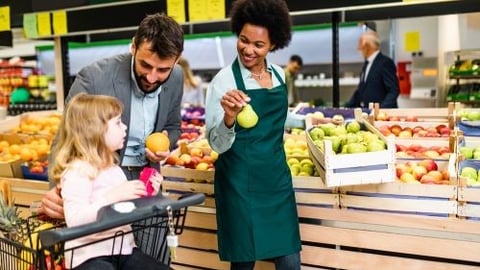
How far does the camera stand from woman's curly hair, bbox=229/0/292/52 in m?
2.44

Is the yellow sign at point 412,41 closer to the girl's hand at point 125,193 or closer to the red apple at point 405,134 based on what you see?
the red apple at point 405,134

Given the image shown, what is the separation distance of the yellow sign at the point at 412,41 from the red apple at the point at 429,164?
4.74 meters

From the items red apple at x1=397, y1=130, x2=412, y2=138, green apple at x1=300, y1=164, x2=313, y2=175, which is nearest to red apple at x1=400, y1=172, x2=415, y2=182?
green apple at x1=300, y1=164, x2=313, y2=175

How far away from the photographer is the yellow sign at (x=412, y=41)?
7.37m

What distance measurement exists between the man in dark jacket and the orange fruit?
130 inches

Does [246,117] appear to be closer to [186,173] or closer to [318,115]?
[186,173]

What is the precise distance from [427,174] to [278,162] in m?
0.87

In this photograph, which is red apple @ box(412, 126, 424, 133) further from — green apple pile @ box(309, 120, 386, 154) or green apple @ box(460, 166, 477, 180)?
green apple @ box(460, 166, 477, 180)

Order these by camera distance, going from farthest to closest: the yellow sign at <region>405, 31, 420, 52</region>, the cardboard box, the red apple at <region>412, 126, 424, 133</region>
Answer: the yellow sign at <region>405, 31, 420, 52</region> < the cardboard box < the red apple at <region>412, 126, 424, 133</region>

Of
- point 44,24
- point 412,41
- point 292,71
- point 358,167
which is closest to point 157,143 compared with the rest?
point 358,167

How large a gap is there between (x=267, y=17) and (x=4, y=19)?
3303mm

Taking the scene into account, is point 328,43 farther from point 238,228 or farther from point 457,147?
point 238,228

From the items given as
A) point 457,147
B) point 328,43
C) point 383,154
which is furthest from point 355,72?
point 383,154

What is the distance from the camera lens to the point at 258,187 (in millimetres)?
2480
